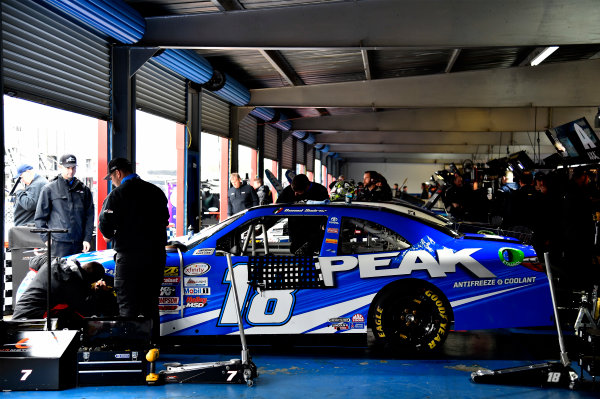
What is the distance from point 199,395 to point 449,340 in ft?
10.7

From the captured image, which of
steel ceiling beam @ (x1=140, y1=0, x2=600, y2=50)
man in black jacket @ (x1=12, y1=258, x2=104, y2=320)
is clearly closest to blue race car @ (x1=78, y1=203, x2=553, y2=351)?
man in black jacket @ (x1=12, y1=258, x2=104, y2=320)

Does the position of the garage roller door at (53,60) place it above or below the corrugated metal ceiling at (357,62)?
below

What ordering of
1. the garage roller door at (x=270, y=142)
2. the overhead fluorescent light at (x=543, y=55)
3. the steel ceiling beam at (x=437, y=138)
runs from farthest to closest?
the steel ceiling beam at (x=437, y=138), the garage roller door at (x=270, y=142), the overhead fluorescent light at (x=543, y=55)

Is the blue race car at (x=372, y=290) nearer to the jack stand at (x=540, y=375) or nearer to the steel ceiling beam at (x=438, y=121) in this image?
the jack stand at (x=540, y=375)

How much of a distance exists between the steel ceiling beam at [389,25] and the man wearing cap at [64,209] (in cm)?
270

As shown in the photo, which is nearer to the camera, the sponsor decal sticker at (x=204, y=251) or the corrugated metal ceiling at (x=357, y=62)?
the sponsor decal sticker at (x=204, y=251)

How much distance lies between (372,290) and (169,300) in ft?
6.43

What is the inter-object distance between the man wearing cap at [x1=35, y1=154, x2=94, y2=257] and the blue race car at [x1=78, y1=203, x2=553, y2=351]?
6.57ft

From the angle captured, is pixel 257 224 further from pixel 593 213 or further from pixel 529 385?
pixel 593 213

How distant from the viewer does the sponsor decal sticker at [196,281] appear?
21.8 ft

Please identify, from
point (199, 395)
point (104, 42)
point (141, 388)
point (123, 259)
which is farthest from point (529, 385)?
point (104, 42)

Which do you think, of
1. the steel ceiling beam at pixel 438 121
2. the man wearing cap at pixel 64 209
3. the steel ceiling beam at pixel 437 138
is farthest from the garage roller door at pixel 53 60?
the steel ceiling beam at pixel 437 138

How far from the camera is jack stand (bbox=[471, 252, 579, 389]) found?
5508 millimetres

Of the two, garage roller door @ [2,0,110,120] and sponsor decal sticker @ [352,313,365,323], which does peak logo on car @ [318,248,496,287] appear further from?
garage roller door @ [2,0,110,120]
